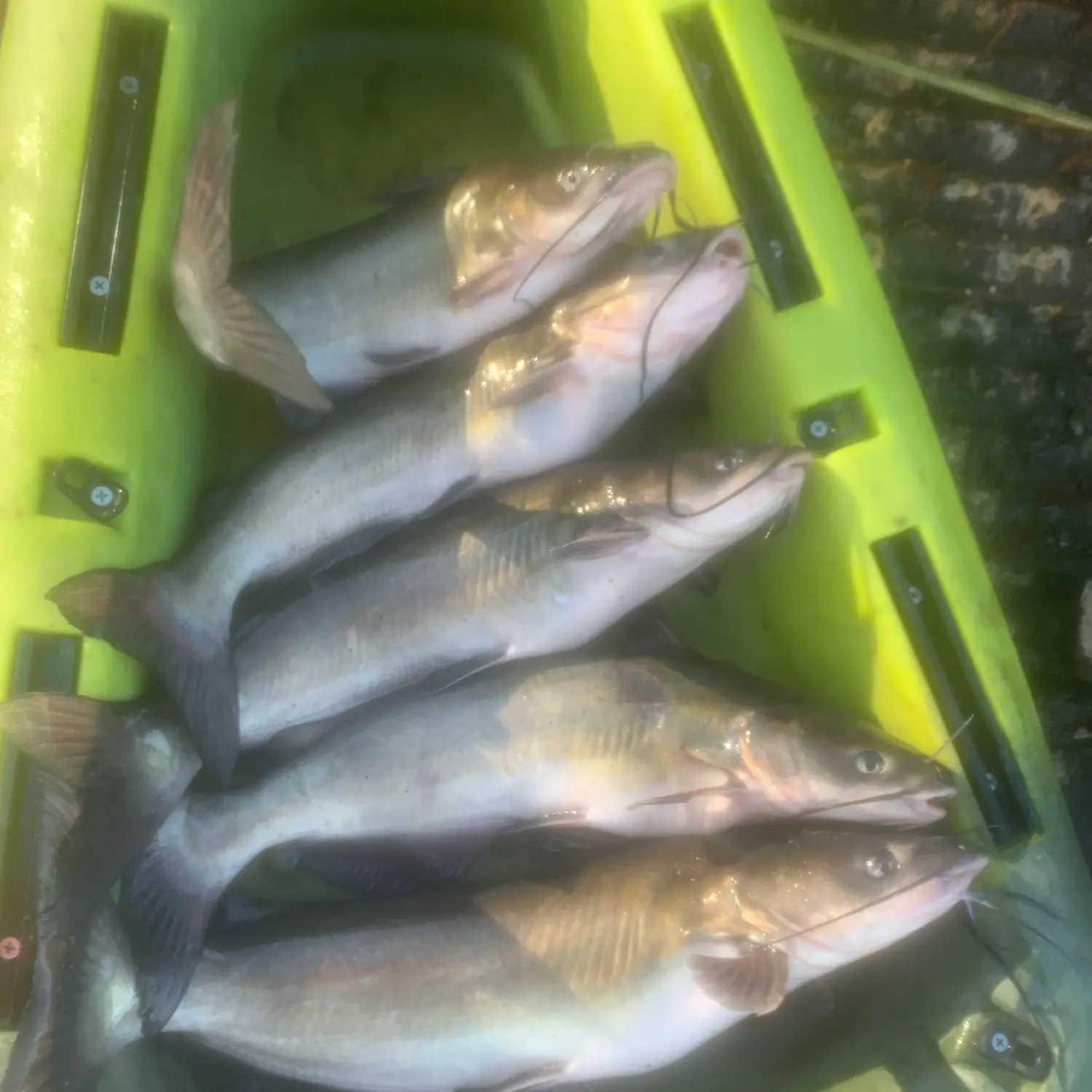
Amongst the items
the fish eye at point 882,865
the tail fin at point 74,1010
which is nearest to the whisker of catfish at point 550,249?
the fish eye at point 882,865

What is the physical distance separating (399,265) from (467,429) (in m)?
0.31

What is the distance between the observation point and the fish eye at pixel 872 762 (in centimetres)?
155

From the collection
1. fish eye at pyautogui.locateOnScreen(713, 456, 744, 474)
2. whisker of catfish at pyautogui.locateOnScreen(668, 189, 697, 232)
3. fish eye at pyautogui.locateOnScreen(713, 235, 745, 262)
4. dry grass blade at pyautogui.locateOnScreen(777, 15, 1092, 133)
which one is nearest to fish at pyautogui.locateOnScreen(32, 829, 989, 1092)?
fish eye at pyautogui.locateOnScreen(713, 456, 744, 474)

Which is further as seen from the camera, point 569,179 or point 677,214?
point 677,214

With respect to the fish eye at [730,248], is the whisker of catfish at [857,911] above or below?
below

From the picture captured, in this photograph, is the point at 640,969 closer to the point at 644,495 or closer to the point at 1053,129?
the point at 644,495

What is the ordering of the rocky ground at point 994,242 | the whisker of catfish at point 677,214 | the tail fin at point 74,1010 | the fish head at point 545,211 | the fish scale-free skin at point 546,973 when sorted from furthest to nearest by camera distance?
the rocky ground at point 994,242, the whisker of catfish at point 677,214, the fish head at point 545,211, the fish scale-free skin at point 546,973, the tail fin at point 74,1010

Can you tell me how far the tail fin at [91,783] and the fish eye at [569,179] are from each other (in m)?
1.04

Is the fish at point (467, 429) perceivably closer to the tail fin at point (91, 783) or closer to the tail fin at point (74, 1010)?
the tail fin at point (91, 783)

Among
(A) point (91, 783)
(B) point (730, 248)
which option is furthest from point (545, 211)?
(A) point (91, 783)

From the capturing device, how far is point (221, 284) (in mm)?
1575

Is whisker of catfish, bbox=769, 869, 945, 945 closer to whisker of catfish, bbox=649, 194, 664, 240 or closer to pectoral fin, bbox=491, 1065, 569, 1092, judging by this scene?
pectoral fin, bbox=491, 1065, 569, 1092

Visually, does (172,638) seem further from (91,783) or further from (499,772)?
(499,772)

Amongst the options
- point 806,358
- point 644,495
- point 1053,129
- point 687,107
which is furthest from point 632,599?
point 1053,129
